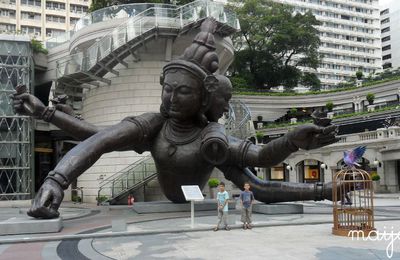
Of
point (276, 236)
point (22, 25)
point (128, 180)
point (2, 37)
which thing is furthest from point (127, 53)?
point (22, 25)

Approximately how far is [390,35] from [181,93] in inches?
3856

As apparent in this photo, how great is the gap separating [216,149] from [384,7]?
103414 mm

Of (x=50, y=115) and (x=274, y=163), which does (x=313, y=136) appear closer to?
→ (x=274, y=163)

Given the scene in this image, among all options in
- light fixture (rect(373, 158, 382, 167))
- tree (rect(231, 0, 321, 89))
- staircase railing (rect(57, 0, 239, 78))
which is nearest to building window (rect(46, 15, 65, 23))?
tree (rect(231, 0, 321, 89))

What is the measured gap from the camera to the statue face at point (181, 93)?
48.3 ft

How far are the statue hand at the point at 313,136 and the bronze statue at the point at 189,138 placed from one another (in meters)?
0.12

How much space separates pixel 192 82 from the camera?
48.3 ft

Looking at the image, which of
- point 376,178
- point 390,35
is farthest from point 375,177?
point 390,35

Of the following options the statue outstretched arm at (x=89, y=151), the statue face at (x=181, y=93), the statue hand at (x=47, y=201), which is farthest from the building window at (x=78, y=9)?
the statue hand at (x=47, y=201)

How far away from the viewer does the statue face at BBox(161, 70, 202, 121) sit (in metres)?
14.7

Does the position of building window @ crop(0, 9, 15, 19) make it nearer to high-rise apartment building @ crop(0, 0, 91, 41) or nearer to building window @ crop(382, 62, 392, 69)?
high-rise apartment building @ crop(0, 0, 91, 41)

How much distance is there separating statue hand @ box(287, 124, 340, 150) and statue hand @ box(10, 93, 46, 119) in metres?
8.78

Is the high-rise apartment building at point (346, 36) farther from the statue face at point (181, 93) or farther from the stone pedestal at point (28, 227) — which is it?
the stone pedestal at point (28, 227)

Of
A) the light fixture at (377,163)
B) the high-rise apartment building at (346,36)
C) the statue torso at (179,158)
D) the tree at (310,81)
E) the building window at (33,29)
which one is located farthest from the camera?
the high-rise apartment building at (346,36)
